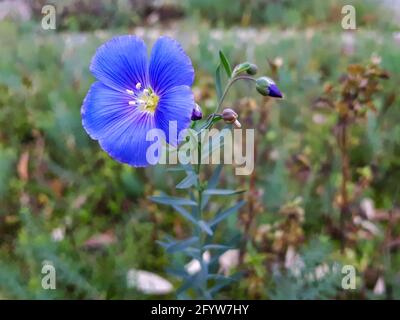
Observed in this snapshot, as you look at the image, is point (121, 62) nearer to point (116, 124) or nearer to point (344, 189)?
point (116, 124)

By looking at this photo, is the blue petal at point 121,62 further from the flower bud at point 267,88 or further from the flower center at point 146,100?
the flower bud at point 267,88

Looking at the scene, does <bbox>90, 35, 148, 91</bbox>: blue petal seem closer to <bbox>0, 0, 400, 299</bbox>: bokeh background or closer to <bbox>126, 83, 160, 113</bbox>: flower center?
<bbox>126, 83, 160, 113</bbox>: flower center

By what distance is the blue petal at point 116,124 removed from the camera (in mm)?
893

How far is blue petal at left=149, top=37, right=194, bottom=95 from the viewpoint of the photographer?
0.88 m

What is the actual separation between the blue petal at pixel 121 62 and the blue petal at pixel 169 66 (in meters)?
0.02

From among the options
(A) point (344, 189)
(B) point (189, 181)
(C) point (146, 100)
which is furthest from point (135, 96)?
(A) point (344, 189)

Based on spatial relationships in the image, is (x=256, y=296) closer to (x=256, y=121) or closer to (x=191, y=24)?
(x=256, y=121)

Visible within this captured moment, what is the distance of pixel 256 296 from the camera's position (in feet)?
4.61

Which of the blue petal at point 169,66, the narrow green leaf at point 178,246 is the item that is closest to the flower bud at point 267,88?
the blue petal at point 169,66

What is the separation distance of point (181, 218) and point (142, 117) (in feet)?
2.45

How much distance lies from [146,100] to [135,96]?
3 centimetres

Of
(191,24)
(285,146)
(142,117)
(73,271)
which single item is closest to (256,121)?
(285,146)

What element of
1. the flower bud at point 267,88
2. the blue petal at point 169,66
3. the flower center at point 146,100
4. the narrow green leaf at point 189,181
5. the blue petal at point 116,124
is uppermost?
the blue petal at point 169,66

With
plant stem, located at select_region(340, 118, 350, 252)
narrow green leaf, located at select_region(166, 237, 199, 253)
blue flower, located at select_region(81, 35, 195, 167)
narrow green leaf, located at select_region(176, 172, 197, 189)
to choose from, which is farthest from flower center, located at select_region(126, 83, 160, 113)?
plant stem, located at select_region(340, 118, 350, 252)
